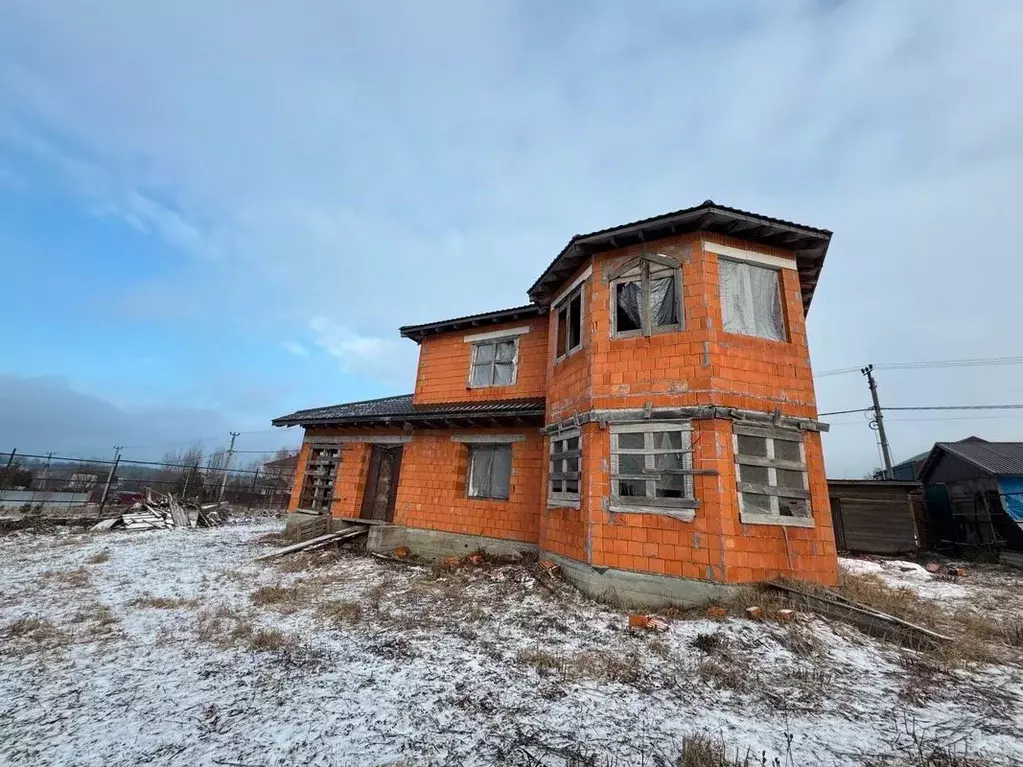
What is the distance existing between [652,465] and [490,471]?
17.3 feet

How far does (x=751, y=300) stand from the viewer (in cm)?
880

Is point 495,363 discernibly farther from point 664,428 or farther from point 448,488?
point 664,428

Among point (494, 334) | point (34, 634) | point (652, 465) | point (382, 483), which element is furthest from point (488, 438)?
point (34, 634)

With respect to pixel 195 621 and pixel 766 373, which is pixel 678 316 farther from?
pixel 195 621

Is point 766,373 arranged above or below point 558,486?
above

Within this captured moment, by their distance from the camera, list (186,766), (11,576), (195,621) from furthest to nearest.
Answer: (11,576) < (195,621) < (186,766)

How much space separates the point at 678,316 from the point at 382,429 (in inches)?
391

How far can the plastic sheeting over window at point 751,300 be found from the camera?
857 centimetres

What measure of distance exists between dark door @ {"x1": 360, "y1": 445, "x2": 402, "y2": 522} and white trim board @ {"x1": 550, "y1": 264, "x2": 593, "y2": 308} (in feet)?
22.9

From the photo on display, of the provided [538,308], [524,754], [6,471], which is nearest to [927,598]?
[524,754]

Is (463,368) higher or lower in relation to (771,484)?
higher

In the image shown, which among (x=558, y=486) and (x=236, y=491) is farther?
(x=236, y=491)

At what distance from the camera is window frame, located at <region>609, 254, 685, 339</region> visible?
862 centimetres

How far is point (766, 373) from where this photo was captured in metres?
8.27
